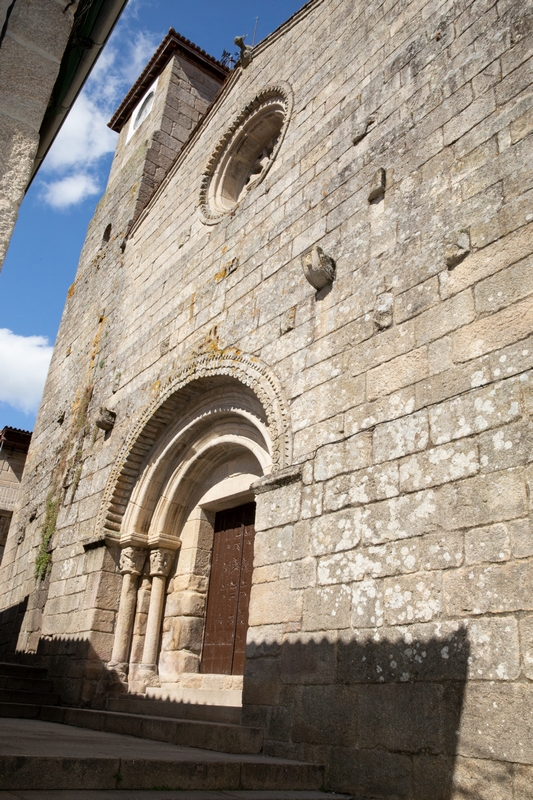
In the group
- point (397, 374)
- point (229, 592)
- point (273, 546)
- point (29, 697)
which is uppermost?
point (397, 374)

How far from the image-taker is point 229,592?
6.37 metres

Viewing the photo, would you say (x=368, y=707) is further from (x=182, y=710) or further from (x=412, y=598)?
(x=182, y=710)

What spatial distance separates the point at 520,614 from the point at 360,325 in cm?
225

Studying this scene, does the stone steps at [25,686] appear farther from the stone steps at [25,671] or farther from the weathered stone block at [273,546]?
the weathered stone block at [273,546]

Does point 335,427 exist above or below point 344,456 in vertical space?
above

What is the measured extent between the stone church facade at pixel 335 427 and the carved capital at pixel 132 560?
0.08 feet

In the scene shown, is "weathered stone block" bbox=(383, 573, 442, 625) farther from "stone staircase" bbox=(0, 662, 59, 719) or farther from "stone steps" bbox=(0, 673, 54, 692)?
"stone steps" bbox=(0, 673, 54, 692)

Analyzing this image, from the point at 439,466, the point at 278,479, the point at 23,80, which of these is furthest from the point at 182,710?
the point at 23,80

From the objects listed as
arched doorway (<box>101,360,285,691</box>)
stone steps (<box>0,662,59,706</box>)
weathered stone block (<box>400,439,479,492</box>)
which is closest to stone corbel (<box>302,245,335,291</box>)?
arched doorway (<box>101,360,285,691</box>)

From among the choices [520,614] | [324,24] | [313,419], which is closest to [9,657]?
[313,419]

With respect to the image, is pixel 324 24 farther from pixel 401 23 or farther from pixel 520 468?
pixel 520 468

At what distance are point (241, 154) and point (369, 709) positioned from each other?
6373mm

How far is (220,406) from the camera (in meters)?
6.57

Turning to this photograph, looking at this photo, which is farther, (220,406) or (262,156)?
(262,156)
